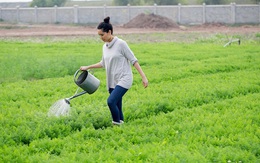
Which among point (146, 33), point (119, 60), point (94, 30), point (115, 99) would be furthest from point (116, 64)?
point (94, 30)

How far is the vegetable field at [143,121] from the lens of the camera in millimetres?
6547

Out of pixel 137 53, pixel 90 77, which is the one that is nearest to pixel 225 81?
pixel 90 77

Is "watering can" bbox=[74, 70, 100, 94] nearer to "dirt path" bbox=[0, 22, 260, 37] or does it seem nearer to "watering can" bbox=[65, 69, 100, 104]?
"watering can" bbox=[65, 69, 100, 104]

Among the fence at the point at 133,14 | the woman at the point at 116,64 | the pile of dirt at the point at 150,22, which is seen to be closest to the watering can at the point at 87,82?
the woman at the point at 116,64

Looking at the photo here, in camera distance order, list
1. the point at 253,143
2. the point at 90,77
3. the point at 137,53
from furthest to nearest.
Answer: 1. the point at 137,53
2. the point at 90,77
3. the point at 253,143

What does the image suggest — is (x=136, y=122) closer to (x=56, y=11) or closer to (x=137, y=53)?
(x=137, y=53)

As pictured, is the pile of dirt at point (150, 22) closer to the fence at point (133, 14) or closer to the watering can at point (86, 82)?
the fence at point (133, 14)

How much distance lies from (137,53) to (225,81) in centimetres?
857

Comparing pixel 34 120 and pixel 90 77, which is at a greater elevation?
pixel 90 77

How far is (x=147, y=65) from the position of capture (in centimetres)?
1686

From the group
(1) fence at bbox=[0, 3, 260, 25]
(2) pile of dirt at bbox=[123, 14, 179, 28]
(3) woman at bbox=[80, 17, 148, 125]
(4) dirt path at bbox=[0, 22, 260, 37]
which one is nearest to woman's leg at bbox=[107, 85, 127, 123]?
(3) woman at bbox=[80, 17, 148, 125]

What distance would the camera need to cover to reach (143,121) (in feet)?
27.3

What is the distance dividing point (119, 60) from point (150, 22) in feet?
128

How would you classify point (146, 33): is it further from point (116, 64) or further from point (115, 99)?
point (115, 99)
